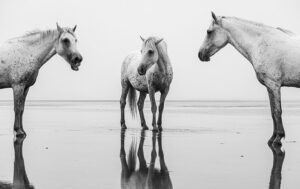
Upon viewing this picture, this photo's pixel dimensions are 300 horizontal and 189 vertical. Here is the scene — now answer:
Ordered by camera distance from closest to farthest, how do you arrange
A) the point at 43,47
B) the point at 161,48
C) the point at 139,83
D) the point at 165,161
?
the point at 165,161
the point at 43,47
the point at 161,48
the point at 139,83

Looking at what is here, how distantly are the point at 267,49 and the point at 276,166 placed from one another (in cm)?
355

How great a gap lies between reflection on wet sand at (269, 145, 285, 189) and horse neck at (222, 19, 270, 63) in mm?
2179

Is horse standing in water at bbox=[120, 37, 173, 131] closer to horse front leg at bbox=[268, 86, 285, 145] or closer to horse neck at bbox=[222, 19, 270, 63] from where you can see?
horse neck at bbox=[222, 19, 270, 63]

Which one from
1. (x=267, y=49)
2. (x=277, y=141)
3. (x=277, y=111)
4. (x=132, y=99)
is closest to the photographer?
(x=277, y=141)

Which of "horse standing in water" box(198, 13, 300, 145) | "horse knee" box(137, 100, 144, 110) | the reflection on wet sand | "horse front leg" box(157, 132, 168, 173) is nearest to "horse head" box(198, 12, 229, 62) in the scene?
"horse standing in water" box(198, 13, 300, 145)

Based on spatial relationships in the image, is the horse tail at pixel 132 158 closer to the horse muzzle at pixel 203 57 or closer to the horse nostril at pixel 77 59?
the horse nostril at pixel 77 59

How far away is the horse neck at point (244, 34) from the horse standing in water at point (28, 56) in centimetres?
341

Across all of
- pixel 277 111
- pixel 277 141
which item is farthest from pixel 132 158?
pixel 277 111

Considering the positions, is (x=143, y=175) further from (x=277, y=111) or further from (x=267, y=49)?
(x=267, y=49)

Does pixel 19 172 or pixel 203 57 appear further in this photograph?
pixel 203 57

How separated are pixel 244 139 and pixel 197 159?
3598 mm

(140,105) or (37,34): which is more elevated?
(37,34)

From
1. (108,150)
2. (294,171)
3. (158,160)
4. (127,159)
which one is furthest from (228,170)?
(108,150)

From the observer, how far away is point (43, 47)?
10180mm
